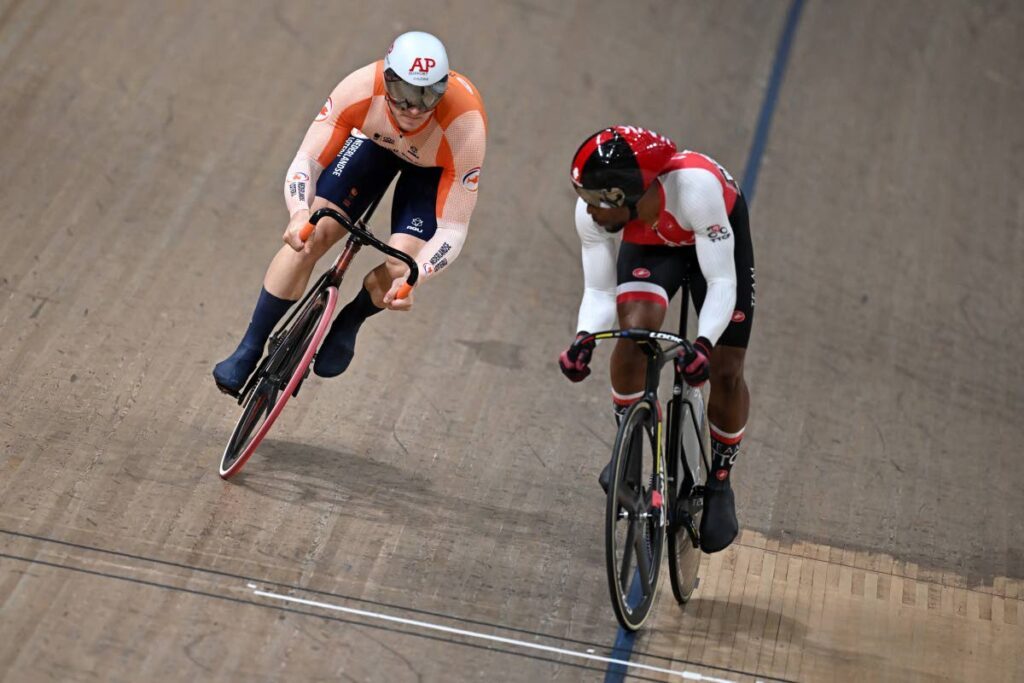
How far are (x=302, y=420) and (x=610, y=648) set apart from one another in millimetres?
1336

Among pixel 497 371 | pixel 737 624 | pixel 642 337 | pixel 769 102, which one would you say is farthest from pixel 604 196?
pixel 769 102

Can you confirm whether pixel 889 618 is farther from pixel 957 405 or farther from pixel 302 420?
pixel 302 420

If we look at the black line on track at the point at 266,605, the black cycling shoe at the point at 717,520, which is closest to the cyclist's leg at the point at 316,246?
the black line on track at the point at 266,605

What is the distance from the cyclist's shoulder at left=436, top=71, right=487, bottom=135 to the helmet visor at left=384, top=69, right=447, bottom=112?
12 centimetres

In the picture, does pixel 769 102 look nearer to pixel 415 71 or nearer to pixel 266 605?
pixel 415 71

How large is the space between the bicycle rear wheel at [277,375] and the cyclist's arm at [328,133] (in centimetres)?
30

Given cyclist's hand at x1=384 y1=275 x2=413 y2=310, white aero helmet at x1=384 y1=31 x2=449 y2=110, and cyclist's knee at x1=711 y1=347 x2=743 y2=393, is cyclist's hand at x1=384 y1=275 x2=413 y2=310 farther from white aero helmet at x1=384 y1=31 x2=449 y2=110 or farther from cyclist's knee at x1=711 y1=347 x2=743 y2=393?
cyclist's knee at x1=711 y1=347 x2=743 y2=393

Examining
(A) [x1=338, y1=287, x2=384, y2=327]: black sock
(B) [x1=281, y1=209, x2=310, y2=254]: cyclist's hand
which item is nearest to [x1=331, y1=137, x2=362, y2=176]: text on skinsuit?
(B) [x1=281, y1=209, x2=310, y2=254]: cyclist's hand

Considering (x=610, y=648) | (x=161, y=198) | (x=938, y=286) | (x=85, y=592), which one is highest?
(x=938, y=286)

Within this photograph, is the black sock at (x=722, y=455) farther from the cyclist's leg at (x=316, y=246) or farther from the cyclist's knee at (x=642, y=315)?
the cyclist's leg at (x=316, y=246)

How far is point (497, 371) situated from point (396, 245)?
0.93 meters

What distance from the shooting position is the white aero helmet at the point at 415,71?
3439 millimetres

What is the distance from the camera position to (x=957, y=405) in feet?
15.6

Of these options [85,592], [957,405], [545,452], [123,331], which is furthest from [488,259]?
[85,592]
